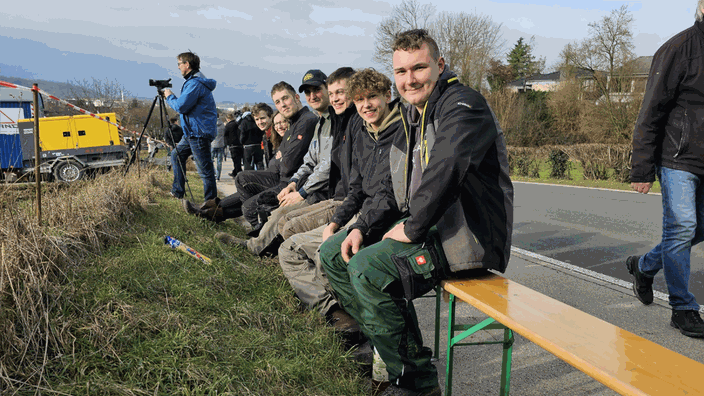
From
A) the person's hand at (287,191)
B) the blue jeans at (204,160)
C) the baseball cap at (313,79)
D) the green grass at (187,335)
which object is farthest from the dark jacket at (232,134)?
the green grass at (187,335)

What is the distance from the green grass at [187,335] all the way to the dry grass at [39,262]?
2.7 inches

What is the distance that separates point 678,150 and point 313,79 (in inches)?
130

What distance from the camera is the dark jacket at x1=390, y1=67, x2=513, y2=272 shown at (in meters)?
2.29

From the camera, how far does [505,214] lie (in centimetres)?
240

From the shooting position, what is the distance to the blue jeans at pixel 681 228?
332 cm

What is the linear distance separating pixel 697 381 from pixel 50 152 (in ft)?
57.9

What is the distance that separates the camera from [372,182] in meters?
3.49

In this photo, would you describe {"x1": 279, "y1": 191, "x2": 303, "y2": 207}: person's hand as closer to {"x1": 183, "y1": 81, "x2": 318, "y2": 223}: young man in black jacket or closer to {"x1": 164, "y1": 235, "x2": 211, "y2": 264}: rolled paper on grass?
{"x1": 183, "y1": 81, "x2": 318, "y2": 223}: young man in black jacket

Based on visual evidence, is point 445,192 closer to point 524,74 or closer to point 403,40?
point 403,40

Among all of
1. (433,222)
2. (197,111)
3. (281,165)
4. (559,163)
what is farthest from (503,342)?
(559,163)

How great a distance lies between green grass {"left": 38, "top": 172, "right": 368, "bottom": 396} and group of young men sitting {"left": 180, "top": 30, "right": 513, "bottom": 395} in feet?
0.94

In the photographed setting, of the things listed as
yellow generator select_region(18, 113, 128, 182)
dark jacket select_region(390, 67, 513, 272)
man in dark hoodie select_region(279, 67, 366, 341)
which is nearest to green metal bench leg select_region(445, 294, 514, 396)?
dark jacket select_region(390, 67, 513, 272)

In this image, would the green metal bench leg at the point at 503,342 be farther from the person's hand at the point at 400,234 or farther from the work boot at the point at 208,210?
the work boot at the point at 208,210

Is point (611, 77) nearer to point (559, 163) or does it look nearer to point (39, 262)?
point (559, 163)
